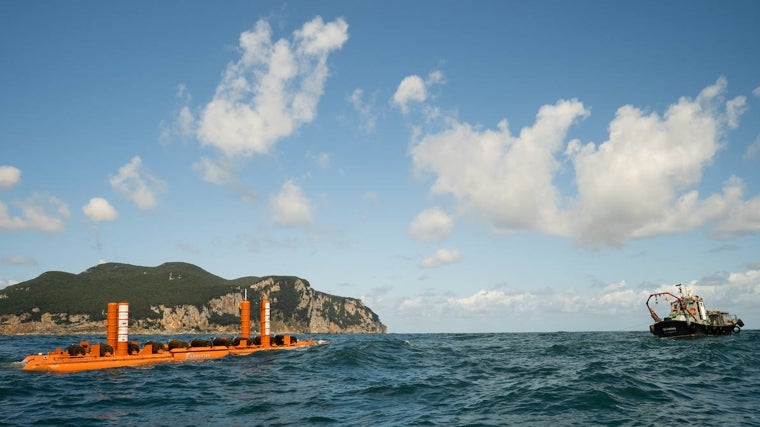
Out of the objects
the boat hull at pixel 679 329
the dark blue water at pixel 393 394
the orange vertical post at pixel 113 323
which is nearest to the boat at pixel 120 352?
the orange vertical post at pixel 113 323

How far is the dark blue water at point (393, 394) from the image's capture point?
21.3m

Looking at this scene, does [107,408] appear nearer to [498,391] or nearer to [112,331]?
[498,391]

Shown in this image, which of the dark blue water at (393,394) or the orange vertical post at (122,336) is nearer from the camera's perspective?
the dark blue water at (393,394)

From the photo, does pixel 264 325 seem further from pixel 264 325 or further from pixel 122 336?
pixel 122 336

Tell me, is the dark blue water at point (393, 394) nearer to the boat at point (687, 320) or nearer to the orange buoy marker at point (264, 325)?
the orange buoy marker at point (264, 325)

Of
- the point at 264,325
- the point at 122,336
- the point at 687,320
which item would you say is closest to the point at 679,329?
the point at 687,320

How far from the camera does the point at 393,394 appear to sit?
27.5 metres

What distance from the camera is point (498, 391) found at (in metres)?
27.7

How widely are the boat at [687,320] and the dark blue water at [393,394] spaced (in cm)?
4915

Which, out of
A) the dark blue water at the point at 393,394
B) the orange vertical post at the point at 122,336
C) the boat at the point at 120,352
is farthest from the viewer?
the orange vertical post at the point at 122,336

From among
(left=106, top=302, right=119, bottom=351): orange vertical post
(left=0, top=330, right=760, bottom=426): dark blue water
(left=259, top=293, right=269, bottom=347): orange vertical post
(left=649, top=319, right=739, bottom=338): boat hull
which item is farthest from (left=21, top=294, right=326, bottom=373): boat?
(left=649, top=319, right=739, bottom=338): boat hull

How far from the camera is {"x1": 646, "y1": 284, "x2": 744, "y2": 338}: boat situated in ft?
285

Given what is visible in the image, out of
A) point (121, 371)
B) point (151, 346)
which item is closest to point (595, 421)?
point (121, 371)

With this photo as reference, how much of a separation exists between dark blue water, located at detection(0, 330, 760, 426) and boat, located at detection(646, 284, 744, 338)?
Result: 49152 millimetres
